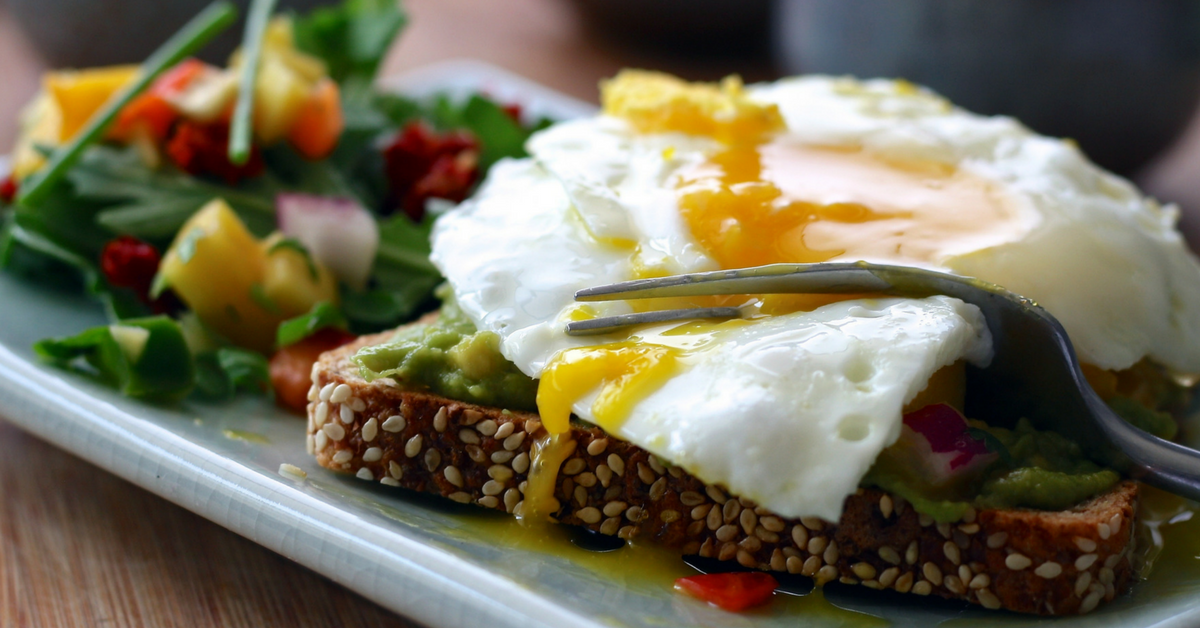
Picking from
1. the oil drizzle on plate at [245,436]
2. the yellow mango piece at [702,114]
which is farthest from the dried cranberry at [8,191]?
the yellow mango piece at [702,114]

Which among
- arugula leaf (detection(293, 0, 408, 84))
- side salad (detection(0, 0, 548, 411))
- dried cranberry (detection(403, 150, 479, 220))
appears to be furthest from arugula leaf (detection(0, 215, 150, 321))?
arugula leaf (detection(293, 0, 408, 84))

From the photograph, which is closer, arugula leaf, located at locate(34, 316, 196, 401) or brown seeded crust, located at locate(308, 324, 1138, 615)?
brown seeded crust, located at locate(308, 324, 1138, 615)

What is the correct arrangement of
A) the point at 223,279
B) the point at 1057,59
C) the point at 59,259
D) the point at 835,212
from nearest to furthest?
the point at 835,212 → the point at 223,279 → the point at 59,259 → the point at 1057,59

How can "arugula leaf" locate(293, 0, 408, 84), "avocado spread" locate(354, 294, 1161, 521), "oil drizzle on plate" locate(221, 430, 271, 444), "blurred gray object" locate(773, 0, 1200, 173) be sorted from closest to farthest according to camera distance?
"avocado spread" locate(354, 294, 1161, 521) < "oil drizzle on plate" locate(221, 430, 271, 444) < "blurred gray object" locate(773, 0, 1200, 173) < "arugula leaf" locate(293, 0, 408, 84)

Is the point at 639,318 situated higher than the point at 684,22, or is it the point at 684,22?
the point at 639,318

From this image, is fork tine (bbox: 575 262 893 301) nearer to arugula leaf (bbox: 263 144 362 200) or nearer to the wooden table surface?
the wooden table surface

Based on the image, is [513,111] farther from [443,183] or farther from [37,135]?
[37,135]

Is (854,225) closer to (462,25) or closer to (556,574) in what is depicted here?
(556,574)

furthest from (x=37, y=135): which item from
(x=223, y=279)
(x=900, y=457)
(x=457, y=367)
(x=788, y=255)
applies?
(x=900, y=457)
